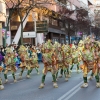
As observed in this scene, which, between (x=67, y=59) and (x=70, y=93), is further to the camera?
(x=67, y=59)

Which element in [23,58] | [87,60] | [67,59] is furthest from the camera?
[23,58]

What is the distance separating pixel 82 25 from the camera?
53.2 m

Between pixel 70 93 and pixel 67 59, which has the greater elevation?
pixel 67 59

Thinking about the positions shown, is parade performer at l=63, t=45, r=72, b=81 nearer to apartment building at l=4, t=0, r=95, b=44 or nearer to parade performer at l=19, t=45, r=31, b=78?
parade performer at l=19, t=45, r=31, b=78

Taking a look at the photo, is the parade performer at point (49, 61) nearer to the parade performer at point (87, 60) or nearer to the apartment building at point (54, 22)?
the parade performer at point (87, 60)

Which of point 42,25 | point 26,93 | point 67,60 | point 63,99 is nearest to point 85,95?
point 63,99

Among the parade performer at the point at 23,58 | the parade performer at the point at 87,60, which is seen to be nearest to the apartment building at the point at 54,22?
the parade performer at the point at 23,58

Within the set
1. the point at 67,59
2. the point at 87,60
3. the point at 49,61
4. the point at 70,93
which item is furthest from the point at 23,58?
the point at 70,93

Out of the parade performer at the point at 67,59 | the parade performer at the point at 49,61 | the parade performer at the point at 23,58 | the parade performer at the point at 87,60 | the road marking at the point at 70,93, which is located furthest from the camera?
the parade performer at the point at 23,58

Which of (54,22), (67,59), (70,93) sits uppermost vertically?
(54,22)

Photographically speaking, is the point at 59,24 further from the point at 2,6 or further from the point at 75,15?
the point at 2,6

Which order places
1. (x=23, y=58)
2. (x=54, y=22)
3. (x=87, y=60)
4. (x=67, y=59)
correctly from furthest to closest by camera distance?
(x=54, y=22) → (x=23, y=58) → (x=67, y=59) → (x=87, y=60)

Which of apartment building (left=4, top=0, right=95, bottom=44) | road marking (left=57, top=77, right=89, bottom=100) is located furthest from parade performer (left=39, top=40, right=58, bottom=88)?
apartment building (left=4, top=0, right=95, bottom=44)

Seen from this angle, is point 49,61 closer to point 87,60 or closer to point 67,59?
point 87,60
